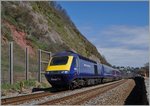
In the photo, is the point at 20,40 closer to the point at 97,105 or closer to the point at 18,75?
the point at 18,75

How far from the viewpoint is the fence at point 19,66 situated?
1044 inches

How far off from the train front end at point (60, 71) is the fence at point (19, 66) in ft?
8.59

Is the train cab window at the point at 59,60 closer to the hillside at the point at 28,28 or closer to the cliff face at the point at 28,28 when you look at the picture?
the hillside at the point at 28,28

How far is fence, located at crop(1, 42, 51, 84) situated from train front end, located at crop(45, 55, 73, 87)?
262cm

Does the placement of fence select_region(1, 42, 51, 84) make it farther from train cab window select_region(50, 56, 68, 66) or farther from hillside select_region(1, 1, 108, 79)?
hillside select_region(1, 1, 108, 79)

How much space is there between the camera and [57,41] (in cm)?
5641

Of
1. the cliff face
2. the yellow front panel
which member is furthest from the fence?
the cliff face

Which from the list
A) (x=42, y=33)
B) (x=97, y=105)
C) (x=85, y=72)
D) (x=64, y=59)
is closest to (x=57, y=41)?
(x=42, y=33)

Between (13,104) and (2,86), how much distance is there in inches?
323

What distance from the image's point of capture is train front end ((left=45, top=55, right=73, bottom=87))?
2580cm

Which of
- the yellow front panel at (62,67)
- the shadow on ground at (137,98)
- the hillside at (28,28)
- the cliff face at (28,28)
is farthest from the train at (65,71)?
the cliff face at (28,28)

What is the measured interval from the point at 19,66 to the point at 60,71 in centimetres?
478

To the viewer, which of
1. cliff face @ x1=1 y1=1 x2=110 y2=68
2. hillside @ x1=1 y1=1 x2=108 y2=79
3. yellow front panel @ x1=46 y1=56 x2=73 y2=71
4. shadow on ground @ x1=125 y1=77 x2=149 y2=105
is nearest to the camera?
shadow on ground @ x1=125 y1=77 x2=149 y2=105

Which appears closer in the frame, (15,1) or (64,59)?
(64,59)
